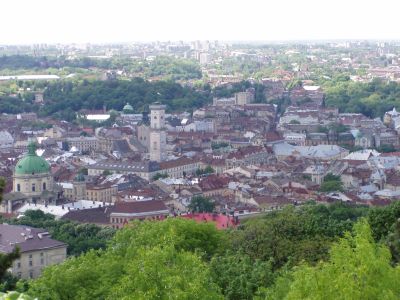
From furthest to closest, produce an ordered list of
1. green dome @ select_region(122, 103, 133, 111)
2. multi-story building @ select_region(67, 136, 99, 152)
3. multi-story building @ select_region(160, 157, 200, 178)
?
green dome @ select_region(122, 103, 133, 111) < multi-story building @ select_region(67, 136, 99, 152) < multi-story building @ select_region(160, 157, 200, 178)

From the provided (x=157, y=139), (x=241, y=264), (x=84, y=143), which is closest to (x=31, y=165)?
(x=157, y=139)

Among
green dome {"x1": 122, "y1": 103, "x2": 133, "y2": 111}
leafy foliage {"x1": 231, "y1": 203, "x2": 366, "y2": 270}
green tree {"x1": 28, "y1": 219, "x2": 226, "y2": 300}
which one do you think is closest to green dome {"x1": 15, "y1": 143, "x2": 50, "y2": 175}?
green tree {"x1": 28, "y1": 219, "x2": 226, "y2": 300}

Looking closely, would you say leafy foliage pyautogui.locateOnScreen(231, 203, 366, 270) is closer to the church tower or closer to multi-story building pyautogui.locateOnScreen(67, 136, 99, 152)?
the church tower

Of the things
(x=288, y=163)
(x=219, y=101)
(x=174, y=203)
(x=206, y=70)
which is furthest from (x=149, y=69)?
(x=174, y=203)

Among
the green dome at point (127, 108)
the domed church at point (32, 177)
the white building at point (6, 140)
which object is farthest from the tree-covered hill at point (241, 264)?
the green dome at point (127, 108)

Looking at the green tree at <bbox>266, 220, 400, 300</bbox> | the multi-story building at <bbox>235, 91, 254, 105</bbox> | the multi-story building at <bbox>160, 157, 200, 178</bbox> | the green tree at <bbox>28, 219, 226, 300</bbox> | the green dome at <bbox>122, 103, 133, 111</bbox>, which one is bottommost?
the multi-story building at <bbox>235, 91, 254, 105</bbox>

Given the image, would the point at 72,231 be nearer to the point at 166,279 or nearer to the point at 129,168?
the point at 129,168
